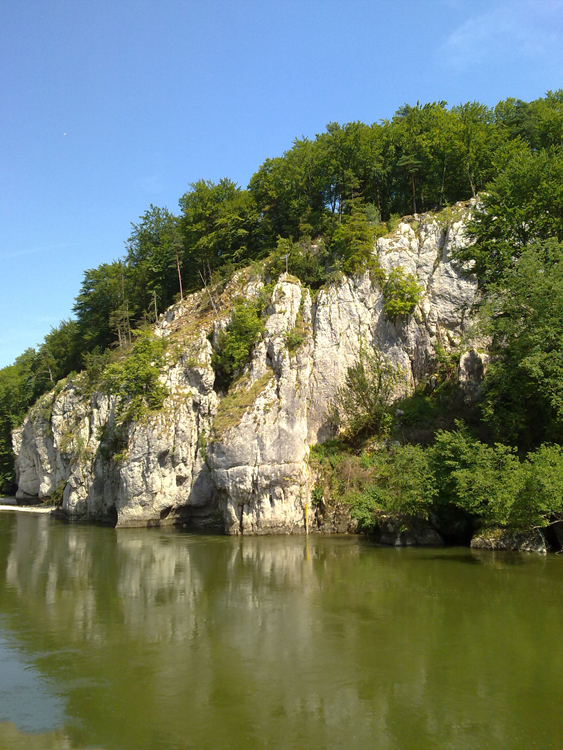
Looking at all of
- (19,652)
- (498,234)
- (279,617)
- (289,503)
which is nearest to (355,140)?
(498,234)

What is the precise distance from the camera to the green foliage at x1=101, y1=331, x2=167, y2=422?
3634 cm

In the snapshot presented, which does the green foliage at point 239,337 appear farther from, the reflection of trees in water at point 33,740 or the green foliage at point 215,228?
the reflection of trees in water at point 33,740

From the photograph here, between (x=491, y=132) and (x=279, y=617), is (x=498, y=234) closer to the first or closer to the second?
(x=491, y=132)

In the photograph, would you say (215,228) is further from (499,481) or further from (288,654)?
(288,654)

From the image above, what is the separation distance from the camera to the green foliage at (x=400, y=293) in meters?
34.3

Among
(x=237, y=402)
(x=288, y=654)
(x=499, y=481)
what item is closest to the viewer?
(x=288, y=654)

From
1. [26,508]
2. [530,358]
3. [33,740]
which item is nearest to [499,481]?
[530,358]

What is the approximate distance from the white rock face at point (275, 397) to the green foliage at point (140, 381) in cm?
87

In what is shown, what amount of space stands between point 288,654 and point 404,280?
26985 millimetres

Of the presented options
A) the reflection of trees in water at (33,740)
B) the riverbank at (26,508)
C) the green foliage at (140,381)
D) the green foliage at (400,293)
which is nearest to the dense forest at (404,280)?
the green foliage at (400,293)

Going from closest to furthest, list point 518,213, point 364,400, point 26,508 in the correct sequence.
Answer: point 518,213, point 364,400, point 26,508

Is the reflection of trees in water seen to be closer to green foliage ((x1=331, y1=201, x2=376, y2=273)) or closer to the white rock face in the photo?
the white rock face

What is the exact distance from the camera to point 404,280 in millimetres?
34969

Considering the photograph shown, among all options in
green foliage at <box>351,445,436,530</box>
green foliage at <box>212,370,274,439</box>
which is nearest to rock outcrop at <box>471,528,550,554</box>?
green foliage at <box>351,445,436,530</box>
